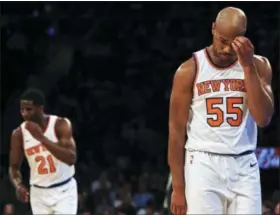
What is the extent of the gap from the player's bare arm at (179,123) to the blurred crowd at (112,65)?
9.93 meters

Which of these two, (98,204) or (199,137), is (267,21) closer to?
(98,204)

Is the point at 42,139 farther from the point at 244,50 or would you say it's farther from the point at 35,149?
the point at 244,50

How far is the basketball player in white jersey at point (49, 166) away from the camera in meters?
8.71

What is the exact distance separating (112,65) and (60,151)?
7745 mm

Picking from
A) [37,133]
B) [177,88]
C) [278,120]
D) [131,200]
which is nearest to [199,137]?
[177,88]

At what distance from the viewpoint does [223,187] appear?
4867 millimetres

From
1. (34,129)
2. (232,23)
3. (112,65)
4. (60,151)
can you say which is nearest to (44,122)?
(60,151)

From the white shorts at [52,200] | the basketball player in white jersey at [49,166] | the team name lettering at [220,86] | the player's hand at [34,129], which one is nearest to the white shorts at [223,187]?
the team name lettering at [220,86]

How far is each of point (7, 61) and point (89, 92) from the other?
5.54ft

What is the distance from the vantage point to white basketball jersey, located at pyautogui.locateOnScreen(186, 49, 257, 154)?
491cm

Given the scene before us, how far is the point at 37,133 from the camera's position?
812cm

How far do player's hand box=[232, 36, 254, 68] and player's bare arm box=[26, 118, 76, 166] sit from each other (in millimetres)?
3792

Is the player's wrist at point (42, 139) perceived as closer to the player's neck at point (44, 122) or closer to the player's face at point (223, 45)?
the player's neck at point (44, 122)

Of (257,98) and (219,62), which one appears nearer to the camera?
(257,98)
